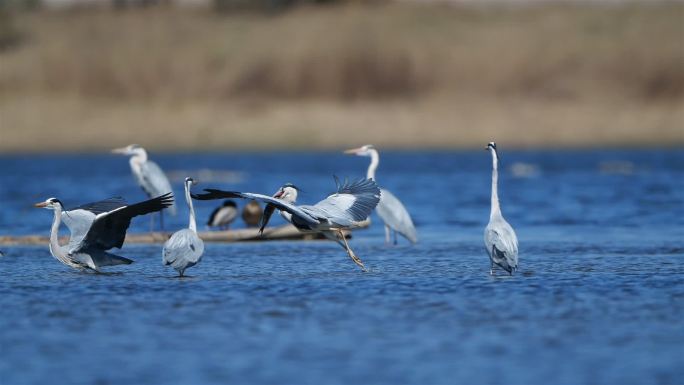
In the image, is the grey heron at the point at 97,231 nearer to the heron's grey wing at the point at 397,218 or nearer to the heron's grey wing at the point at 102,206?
the heron's grey wing at the point at 102,206

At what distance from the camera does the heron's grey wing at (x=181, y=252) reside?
47.4ft

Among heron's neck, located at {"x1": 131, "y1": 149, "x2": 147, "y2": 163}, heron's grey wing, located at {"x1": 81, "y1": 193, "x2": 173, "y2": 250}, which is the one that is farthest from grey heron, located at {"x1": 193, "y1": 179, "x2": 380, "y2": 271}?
heron's neck, located at {"x1": 131, "y1": 149, "x2": 147, "y2": 163}

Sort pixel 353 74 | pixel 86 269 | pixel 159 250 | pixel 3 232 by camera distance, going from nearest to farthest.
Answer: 1. pixel 86 269
2. pixel 159 250
3. pixel 3 232
4. pixel 353 74

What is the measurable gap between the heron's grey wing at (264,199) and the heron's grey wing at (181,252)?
0.78 metres

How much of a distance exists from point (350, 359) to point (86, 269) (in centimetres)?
584

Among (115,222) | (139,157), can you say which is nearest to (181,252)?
(115,222)

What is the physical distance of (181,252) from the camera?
47.3 feet

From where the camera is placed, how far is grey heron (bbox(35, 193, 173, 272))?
47.3 ft

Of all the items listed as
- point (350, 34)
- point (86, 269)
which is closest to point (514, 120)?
point (350, 34)

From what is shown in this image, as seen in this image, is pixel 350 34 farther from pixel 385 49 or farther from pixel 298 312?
pixel 298 312

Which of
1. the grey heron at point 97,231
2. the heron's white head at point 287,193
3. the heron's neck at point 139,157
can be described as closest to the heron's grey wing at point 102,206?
the grey heron at point 97,231

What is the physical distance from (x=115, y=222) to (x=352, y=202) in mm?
2586

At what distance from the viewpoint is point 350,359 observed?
1021cm

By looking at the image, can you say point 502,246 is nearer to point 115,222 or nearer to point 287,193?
point 287,193
